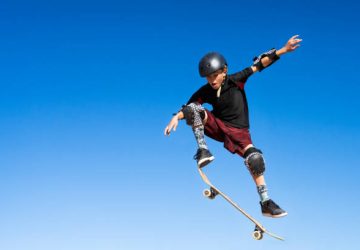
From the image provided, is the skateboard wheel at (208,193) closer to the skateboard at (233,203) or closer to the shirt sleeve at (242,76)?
the skateboard at (233,203)

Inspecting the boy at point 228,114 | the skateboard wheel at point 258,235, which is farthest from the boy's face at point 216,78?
the skateboard wheel at point 258,235

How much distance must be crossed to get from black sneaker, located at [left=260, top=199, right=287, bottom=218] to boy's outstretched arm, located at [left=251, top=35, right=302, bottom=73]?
272cm

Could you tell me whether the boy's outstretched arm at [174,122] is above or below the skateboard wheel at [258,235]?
above

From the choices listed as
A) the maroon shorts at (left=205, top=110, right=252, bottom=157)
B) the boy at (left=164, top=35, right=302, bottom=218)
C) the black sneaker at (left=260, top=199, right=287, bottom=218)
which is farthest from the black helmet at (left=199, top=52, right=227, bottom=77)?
the black sneaker at (left=260, top=199, right=287, bottom=218)

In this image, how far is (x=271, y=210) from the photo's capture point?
10.1 m

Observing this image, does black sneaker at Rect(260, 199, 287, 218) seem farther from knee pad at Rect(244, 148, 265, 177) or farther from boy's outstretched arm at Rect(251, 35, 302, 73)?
boy's outstretched arm at Rect(251, 35, 302, 73)

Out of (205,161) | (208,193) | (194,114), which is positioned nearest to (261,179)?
(208,193)

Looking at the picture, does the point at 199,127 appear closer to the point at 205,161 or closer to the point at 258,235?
the point at 205,161

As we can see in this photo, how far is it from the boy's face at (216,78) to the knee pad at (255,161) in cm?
147

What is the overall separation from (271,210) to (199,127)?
2183 millimetres

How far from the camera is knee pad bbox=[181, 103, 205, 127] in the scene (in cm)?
→ 1004

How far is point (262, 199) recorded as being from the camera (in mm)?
10359

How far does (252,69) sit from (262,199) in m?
2.68

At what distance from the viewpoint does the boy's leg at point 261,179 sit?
1011 centimetres
